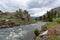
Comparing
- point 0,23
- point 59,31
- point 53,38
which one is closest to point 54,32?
point 59,31

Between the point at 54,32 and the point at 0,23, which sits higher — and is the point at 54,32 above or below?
above

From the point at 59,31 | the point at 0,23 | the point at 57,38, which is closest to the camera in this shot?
the point at 57,38

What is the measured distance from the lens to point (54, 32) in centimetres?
2552

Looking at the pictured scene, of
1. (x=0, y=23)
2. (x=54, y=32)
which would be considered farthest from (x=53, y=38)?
(x=0, y=23)

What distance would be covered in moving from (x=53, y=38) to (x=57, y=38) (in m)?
0.64

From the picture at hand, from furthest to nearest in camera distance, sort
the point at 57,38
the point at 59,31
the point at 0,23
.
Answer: the point at 0,23
the point at 59,31
the point at 57,38

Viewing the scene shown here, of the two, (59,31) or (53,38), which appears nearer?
(53,38)

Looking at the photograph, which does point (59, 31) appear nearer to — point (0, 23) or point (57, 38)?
point (57, 38)

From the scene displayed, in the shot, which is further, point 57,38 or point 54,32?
point 54,32

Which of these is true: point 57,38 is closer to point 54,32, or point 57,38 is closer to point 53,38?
point 53,38

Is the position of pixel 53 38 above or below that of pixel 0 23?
above

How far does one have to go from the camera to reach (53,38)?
21875 mm

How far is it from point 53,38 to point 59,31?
3.99 m

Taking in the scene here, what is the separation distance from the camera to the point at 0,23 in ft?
655
